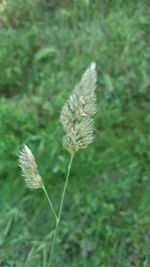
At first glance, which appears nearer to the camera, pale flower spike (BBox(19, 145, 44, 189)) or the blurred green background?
pale flower spike (BBox(19, 145, 44, 189))

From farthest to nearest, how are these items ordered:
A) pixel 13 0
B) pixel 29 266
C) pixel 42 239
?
pixel 13 0 → pixel 42 239 → pixel 29 266

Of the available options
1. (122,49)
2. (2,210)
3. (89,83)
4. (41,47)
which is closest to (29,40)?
(41,47)

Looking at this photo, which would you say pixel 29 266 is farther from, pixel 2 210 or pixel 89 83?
pixel 89 83

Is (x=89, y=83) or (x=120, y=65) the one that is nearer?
(x=89, y=83)

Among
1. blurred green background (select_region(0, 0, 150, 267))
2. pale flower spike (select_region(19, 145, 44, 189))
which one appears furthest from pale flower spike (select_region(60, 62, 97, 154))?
blurred green background (select_region(0, 0, 150, 267))

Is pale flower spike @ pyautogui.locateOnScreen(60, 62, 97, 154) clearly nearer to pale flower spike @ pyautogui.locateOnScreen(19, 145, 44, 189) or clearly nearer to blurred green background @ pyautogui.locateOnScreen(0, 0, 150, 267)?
pale flower spike @ pyautogui.locateOnScreen(19, 145, 44, 189)

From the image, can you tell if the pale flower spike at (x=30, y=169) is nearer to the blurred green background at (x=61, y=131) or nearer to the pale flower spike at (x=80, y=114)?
the pale flower spike at (x=80, y=114)
